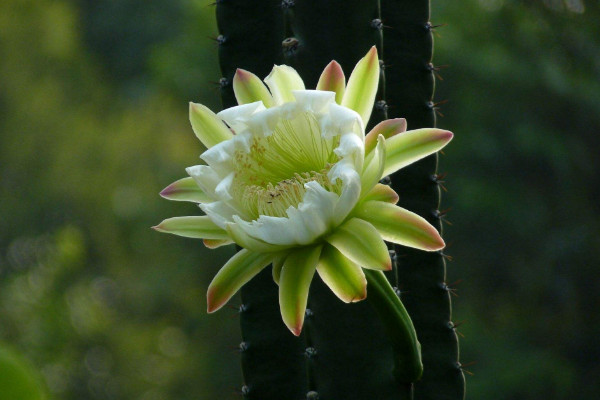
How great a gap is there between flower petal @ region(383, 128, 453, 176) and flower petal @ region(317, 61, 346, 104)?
0.25 ft

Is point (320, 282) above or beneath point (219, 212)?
beneath

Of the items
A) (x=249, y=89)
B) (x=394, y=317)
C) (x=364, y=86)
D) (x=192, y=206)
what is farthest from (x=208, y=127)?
(x=192, y=206)

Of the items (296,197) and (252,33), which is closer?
(296,197)

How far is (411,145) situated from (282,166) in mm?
148

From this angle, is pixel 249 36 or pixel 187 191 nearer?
pixel 187 191

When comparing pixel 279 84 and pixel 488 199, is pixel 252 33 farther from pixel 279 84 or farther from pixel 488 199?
pixel 488 199

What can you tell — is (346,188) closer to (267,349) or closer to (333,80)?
(333,80)

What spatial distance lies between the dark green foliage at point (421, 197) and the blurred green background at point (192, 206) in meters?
4.39

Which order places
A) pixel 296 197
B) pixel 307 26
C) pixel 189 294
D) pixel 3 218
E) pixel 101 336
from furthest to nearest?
pixel 3 218 < pixel 189 294 < pixel 101 336 < pixel 307 26 < pixel 296 197

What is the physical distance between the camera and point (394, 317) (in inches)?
29.2

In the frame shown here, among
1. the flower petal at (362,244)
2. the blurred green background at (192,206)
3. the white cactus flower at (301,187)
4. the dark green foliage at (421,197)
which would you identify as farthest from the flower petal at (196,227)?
the blurred green background at (192,206)

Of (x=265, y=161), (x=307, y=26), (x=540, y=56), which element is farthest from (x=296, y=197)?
(x=540, y=56)

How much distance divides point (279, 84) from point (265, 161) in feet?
0.26

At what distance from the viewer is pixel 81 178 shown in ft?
27.6
